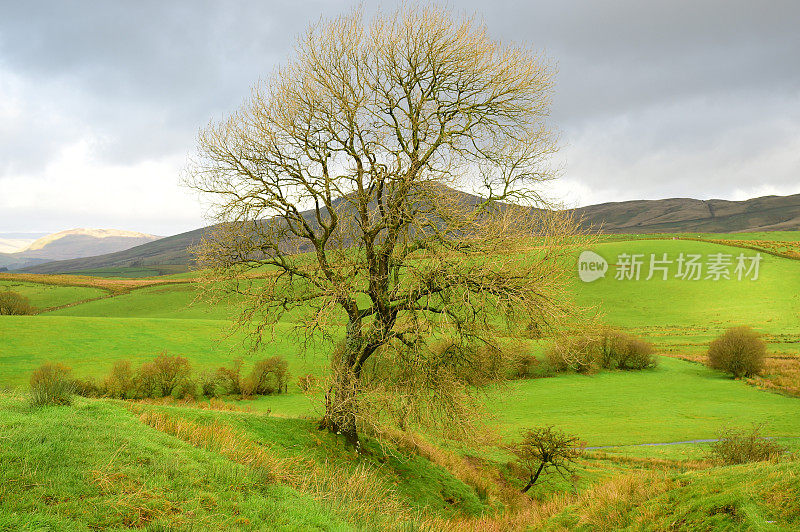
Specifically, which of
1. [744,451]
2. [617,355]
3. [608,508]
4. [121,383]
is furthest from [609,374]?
[121,383]

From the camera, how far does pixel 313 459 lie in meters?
12.7

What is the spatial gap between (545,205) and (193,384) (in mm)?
31662

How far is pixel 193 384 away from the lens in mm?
34969

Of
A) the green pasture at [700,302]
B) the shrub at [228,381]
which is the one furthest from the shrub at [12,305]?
the green pasture at [700,302]

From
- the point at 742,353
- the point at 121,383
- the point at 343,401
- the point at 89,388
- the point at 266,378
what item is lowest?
the point at 266,378

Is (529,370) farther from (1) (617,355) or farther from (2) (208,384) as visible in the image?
(2) (208,384)

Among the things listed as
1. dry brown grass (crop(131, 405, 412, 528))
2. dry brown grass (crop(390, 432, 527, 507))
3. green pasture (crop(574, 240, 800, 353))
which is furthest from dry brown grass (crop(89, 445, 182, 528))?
green pasture (crop(574, 240, 800, 353))

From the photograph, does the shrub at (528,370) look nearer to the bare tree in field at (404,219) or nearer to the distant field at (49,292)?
the bare tree in field at (404,219)

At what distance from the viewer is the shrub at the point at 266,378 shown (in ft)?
125

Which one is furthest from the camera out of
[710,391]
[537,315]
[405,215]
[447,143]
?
[710,391]

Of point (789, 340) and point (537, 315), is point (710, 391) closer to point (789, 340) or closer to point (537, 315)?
point (789, 340)

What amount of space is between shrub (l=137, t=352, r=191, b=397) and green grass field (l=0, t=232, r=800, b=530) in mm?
6031

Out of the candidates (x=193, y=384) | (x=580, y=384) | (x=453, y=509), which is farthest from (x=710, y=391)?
(x=193, y=384)

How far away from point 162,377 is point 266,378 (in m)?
8.63
